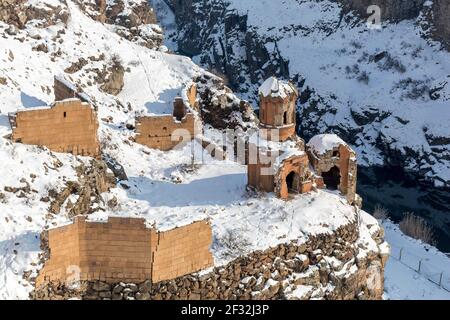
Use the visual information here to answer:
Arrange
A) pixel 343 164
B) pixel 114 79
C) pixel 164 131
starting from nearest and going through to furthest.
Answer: pixel 343 164
pixel 164 131
pixel 114 79

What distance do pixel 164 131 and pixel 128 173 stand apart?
3.67 meters

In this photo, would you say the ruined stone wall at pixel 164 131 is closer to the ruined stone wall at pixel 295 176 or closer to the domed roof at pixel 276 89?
the domed roof at pixel 276 89

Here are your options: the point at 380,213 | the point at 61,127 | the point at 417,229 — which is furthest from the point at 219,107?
the point at 417,229

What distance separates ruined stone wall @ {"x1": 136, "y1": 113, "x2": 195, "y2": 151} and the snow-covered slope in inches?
1067

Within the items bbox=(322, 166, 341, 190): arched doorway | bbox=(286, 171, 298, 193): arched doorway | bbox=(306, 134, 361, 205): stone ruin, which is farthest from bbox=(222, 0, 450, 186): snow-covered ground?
bbox=(286, 171, 298, 193): arched doorway

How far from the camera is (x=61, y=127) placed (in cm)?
1898

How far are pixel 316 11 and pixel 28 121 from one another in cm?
5179

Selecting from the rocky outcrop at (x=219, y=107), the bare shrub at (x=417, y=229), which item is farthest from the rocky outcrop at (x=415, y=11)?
the rocky outcrop at (x=219, y=107)

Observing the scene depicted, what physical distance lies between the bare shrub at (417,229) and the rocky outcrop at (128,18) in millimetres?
17966

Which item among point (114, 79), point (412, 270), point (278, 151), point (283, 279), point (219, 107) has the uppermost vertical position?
point (114, 79)

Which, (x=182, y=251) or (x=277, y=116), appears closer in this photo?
(x=182, y=251)

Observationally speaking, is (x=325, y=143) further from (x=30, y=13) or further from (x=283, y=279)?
(x=30, y=13)

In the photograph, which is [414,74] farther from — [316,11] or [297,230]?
[297,230]
